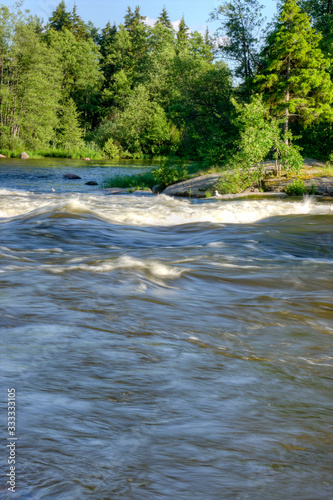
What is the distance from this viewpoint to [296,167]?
17469 mm

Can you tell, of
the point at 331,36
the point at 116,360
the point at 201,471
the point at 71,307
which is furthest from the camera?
the point at 331,36

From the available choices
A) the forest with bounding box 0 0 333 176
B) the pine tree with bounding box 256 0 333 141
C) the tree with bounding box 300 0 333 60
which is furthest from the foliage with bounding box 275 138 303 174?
the tree with bounding box 300 0 333 60

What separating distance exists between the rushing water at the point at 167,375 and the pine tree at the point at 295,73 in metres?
15.9

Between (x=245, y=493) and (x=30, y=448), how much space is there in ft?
2.98

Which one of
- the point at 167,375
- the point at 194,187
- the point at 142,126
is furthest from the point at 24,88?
the point at 167,375

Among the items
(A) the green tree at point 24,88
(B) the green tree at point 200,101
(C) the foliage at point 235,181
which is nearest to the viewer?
(C) the foliage at point 235,181

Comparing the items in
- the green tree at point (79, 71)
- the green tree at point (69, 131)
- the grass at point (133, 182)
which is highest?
the green tree at point (79, 71)

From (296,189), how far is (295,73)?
281 inches

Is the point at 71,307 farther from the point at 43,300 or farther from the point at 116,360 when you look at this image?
the point at 116,360

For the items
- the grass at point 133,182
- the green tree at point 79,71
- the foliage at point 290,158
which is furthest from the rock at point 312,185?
the green tree at point 79,71

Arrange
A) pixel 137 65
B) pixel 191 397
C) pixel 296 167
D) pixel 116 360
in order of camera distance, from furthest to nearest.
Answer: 1. pixel 137 65
2. pixel 296 167
3. pixel 116 360
4. pixel 191 397

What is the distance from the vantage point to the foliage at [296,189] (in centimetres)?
1658

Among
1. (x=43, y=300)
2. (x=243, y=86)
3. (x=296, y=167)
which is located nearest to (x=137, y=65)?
(x=243, y=86)

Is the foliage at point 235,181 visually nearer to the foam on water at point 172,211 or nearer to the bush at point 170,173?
the bush at point 170,173
